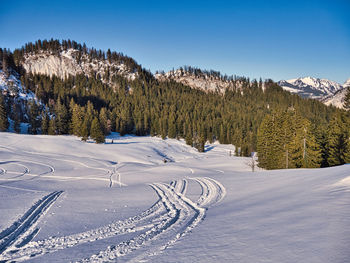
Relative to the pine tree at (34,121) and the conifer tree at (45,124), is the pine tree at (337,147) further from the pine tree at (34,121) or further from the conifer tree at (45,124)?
the pine tree at (34,121)

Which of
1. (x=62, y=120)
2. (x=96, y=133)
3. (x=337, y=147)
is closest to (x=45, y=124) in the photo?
(x=62, y=120)

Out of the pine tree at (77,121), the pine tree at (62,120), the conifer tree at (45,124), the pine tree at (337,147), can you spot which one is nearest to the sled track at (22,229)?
the pine tree at (337,147)

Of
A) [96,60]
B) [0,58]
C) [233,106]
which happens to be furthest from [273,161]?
[96,60]

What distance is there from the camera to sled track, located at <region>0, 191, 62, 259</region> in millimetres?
6160

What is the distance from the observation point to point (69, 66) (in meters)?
170

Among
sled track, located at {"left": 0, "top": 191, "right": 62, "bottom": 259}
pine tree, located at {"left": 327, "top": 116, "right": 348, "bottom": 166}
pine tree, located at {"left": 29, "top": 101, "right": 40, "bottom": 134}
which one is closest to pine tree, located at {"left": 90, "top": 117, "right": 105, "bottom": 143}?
pine tree, located at {"left": 29, "top": 101, "right": 40, "bottom": 134}

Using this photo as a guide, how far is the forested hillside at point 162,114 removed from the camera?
1225 inches

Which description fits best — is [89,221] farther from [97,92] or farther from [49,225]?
[97,92]

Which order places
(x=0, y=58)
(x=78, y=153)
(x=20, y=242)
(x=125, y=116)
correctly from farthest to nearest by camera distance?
(x=0, y=58) < (x=125, y=116) < (x=78, y=153) < (x=20, y=242)

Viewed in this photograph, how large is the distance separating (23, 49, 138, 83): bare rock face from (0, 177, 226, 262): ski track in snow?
176 m

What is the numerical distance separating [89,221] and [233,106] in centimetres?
15077

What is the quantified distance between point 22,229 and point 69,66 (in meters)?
193

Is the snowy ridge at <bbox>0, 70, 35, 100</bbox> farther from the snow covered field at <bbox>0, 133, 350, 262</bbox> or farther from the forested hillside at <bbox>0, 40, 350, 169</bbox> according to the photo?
the snow covered field at <bbox>0, 133, 350, 262</bbox>

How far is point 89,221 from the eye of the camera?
7.96 m
